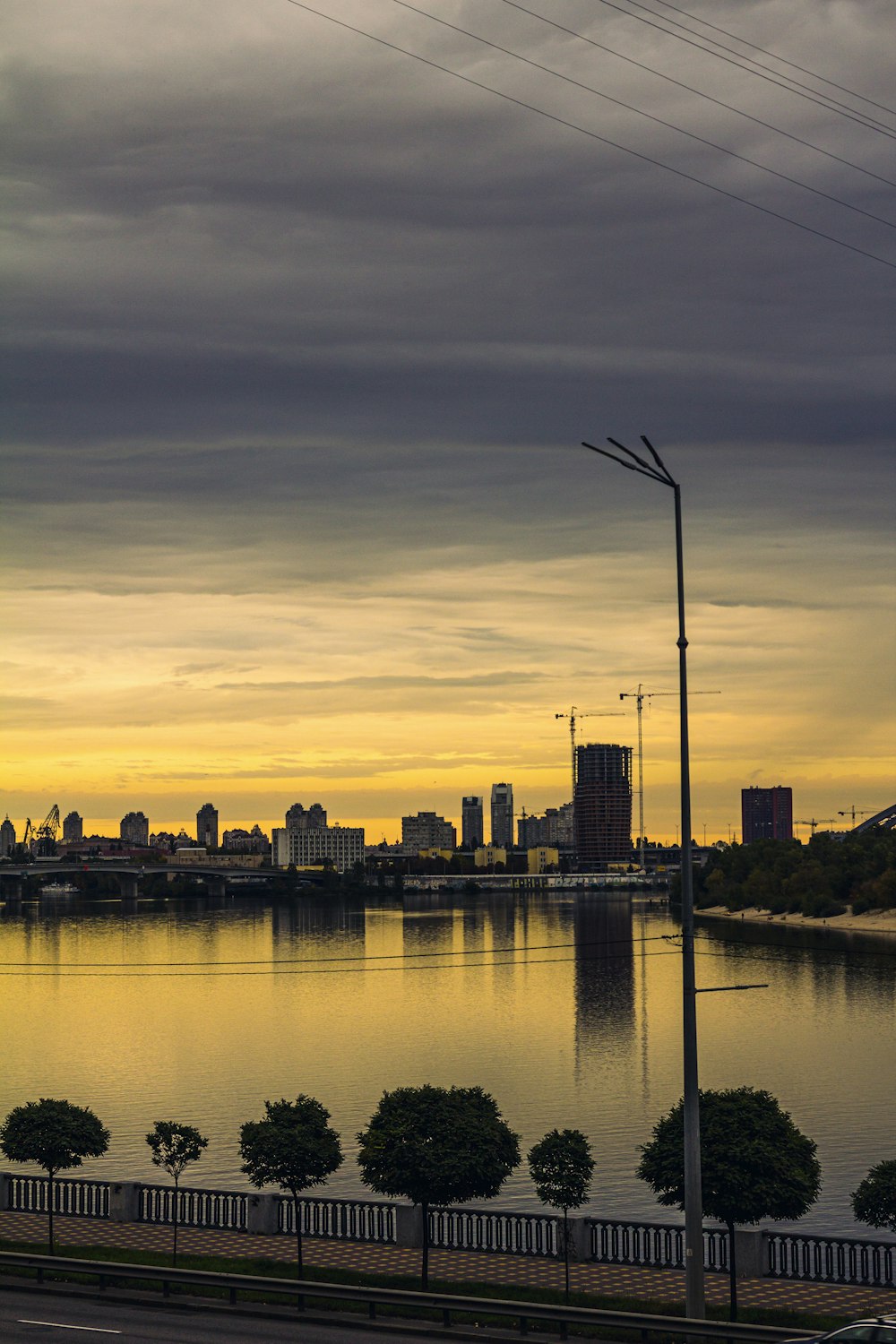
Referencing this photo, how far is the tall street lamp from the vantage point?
3072cm

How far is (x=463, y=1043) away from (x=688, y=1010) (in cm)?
7559

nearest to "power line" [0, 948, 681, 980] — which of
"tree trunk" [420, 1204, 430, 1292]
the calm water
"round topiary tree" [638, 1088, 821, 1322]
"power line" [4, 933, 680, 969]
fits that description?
the calm water

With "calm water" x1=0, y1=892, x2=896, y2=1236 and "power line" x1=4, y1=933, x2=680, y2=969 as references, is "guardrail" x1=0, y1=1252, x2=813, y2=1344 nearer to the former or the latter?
"calm water" x1=0, y1=892, x2=896, y2=1236

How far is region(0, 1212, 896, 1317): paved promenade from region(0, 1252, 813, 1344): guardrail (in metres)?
4.67

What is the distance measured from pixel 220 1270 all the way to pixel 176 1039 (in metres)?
70.6

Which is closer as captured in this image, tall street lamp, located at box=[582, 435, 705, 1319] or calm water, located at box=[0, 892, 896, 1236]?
tall street lamp, located at box=[582, 435, 705, 1319]

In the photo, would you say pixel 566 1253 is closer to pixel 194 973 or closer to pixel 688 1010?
pixel 688 1010

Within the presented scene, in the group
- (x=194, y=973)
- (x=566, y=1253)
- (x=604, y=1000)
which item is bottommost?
(x=194, y=973)

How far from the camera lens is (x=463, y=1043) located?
105500 millimetres

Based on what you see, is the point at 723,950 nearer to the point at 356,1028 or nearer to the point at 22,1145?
the point at 356,1028

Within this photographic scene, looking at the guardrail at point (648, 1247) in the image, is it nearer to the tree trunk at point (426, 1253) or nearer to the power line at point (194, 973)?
the tree trunk at point (426, 1253)

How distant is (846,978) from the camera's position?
149500 millimetres

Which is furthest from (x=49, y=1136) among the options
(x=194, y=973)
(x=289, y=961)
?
(x=289, y=961)

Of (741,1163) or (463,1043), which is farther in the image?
(463,1043)
